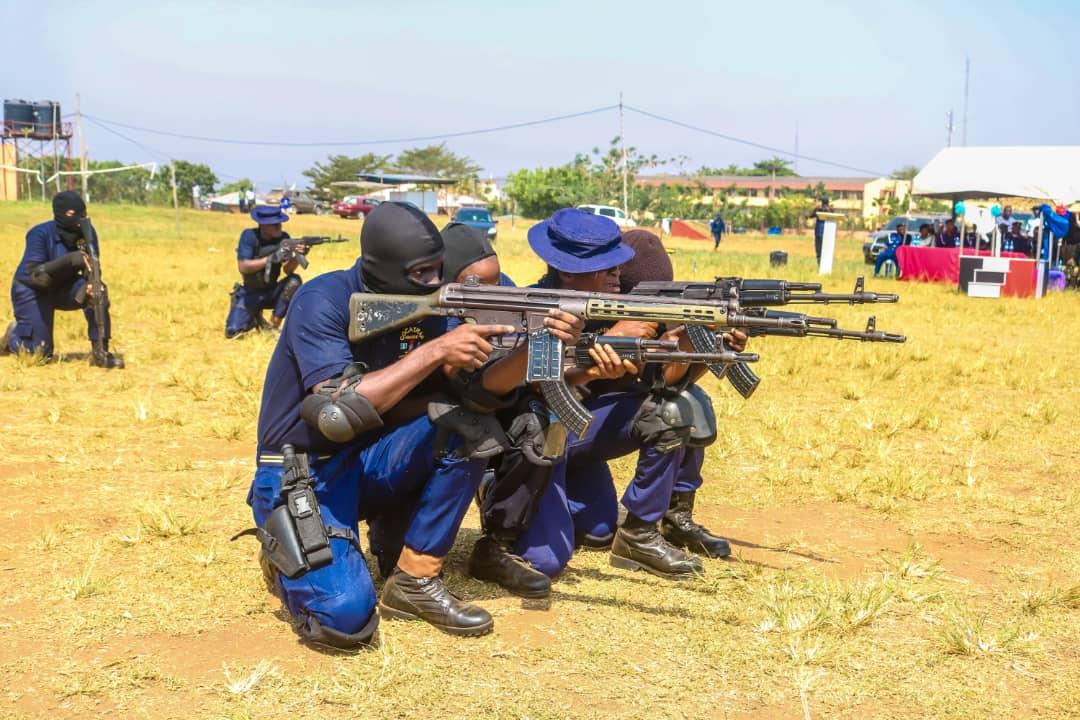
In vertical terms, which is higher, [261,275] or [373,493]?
[261,275]

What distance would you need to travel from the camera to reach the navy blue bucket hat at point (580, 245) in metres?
5.25

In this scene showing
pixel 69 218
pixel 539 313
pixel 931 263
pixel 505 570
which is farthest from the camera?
pixel 931 263

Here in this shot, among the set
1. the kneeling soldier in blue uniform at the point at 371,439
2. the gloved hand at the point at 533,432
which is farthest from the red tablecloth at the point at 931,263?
the kneeling soldier in blue uniform at the point at 371,439

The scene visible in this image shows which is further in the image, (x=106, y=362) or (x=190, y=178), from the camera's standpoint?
(x=190, y=178)

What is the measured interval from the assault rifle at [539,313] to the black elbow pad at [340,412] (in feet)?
1.00

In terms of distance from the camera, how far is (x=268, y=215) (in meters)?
13.1

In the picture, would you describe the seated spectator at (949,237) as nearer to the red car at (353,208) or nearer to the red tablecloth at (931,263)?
the red tablecloth at (931,263)

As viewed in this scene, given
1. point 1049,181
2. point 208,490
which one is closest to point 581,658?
point 208,490

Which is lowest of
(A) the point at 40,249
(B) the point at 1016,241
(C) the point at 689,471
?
(C) the point at 689,471

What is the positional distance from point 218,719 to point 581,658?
1379mm

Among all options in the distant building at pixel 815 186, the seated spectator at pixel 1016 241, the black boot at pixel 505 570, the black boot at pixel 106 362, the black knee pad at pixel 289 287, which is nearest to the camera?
the black boot at pixel 505 570

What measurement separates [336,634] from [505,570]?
3.33 feet

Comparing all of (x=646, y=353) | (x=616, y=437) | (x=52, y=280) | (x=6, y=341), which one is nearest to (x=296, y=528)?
(x=646, y=353)

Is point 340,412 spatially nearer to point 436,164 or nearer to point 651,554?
point 651,554
